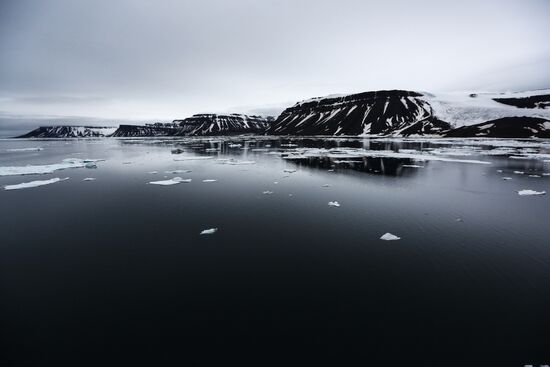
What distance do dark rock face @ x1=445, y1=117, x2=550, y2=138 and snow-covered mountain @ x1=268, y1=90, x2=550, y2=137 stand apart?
0.23m

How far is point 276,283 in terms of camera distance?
682 cm

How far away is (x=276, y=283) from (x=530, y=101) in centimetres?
15872

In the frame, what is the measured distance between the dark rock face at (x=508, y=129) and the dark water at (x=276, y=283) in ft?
317

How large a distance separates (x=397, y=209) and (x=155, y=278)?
10060mm

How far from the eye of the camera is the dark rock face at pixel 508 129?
86.4 m

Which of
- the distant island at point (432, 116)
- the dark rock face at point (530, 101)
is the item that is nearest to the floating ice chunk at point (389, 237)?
the distant island at point (432, 116)

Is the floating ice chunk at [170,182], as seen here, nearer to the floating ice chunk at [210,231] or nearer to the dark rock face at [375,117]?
the floating ice chunk at [210,231]

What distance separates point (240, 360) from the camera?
466 cm

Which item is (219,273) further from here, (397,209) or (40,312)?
(397,209)

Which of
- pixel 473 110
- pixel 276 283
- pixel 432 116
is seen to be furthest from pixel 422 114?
pixel 276 283

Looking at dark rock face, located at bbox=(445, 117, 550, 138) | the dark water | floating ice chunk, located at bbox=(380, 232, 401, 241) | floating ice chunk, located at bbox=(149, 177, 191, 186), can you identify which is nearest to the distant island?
dark rock face, located at bbox=(445, 117, 550, 138)

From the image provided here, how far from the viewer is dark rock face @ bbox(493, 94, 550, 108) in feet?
371

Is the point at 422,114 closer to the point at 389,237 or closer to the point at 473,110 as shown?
the point at 473,110

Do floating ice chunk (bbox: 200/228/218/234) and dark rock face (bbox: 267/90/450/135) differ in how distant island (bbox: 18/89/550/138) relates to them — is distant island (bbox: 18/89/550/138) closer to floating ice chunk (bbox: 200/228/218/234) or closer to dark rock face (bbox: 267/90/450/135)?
dark rock face (bbox: 267/90/450/135)
